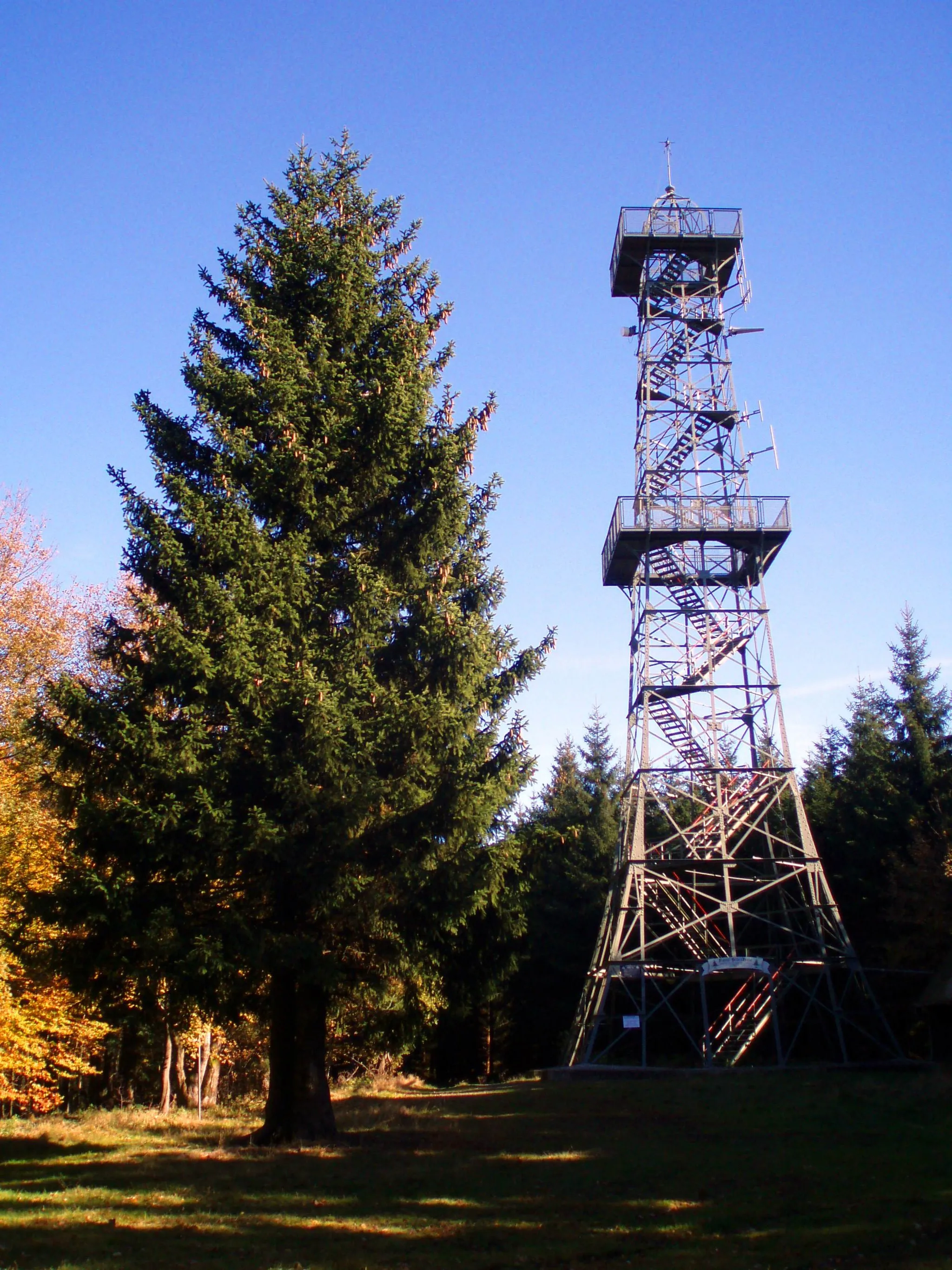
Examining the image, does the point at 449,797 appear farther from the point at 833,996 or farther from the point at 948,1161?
the point at 833,996

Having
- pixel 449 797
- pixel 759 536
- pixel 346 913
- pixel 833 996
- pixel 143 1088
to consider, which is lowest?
pixel 143 1088

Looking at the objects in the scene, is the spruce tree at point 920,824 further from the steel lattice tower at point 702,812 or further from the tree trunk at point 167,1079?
the tree trunk at point 167,1079

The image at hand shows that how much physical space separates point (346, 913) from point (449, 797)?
6.00ft

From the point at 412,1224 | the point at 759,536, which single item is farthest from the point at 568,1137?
the point at 759,536

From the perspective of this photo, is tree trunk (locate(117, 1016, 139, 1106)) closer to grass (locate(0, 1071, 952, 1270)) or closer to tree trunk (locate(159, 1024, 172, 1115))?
tree trunk (locate(159, 1024, 172, 1115))

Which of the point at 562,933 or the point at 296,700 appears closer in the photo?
the point at 296,700

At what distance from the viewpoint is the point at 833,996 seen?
23.2 m

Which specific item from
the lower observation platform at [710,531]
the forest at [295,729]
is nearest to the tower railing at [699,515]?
the lower observation platform at [710,531]

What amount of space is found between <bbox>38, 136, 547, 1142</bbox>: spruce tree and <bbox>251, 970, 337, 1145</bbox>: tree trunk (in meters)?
0.03

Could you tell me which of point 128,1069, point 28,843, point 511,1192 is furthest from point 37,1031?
point 128,1069

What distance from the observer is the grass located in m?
7.25

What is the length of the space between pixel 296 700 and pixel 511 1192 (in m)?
5.78

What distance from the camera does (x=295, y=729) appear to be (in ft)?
41.9

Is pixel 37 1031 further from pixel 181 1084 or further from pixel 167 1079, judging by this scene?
pixel 181 1084
